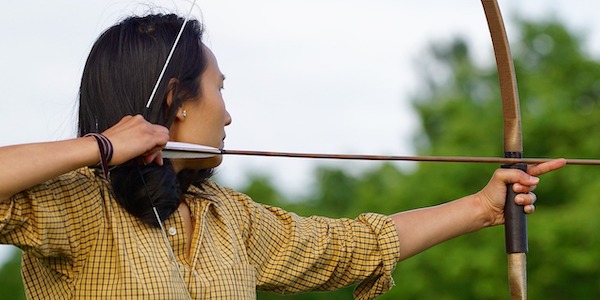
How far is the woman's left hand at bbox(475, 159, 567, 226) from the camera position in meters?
2.95

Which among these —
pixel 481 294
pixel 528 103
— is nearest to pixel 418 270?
pixel 481 294

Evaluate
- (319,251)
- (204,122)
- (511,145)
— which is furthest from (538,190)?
(204,122)

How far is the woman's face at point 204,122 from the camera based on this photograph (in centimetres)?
265

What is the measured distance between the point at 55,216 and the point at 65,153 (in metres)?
0.16

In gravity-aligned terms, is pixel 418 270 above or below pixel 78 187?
below

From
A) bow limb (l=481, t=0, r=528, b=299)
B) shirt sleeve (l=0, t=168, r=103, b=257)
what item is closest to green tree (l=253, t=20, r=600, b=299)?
bow limb (l=481, t=0, r=528, b=299)

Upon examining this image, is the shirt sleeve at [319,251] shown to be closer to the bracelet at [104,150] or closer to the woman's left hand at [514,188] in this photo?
the woman's left hand at [514,188]

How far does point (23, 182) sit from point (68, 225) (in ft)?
0.65

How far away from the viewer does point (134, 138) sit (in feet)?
7.72

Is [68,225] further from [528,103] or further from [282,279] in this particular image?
[528,103]

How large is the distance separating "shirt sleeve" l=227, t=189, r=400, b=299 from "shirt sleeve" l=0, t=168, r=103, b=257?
0.49 metres

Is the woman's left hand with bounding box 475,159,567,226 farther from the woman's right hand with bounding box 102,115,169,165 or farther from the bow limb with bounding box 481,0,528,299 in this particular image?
the woman's right hand with bounding box 102,115,169,165

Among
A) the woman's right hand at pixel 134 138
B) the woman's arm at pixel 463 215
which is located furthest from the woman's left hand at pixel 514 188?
the woman's right hand at pixel 134 138

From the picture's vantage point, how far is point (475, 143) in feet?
61.1
